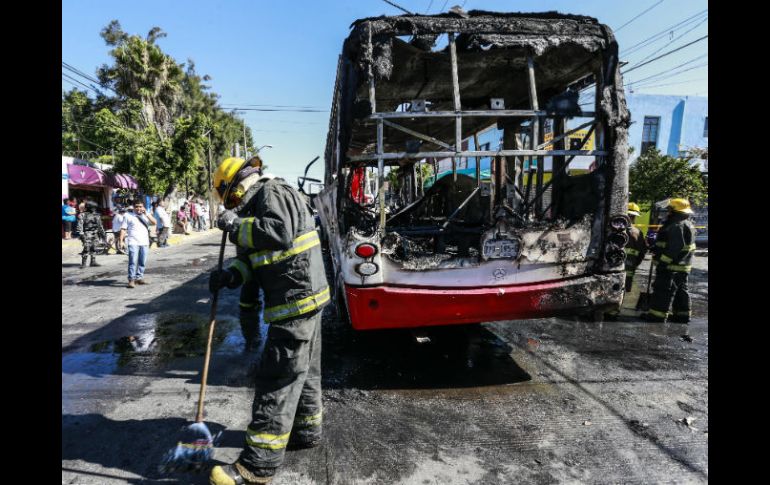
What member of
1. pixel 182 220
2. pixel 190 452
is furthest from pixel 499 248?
pixel 182 220

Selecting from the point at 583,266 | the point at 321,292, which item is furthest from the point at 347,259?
the point at 583,266

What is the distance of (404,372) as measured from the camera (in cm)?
376

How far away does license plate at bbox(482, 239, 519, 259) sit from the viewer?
3.42 m

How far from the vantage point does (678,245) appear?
17.0ft

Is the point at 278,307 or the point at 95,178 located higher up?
the point at 95,178

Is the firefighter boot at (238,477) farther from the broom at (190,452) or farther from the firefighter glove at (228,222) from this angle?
the firefighter glove at (228,222)

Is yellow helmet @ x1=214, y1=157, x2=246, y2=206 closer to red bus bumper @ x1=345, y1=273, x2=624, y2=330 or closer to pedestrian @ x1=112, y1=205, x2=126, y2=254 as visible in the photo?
red bus bumper @ x1=345, y1=273, x2=624, y2=330

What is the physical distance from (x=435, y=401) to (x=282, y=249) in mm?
1712

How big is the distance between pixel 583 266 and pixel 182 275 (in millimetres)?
8170

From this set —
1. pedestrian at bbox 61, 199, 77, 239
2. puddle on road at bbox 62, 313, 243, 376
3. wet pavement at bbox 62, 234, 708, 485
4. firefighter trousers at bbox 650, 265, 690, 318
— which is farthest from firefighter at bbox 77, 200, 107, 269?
firefighter trousers at bbox 650, 265, 690, 318

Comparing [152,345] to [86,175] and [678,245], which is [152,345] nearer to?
[678,245]

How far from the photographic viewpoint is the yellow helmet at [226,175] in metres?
2.71
